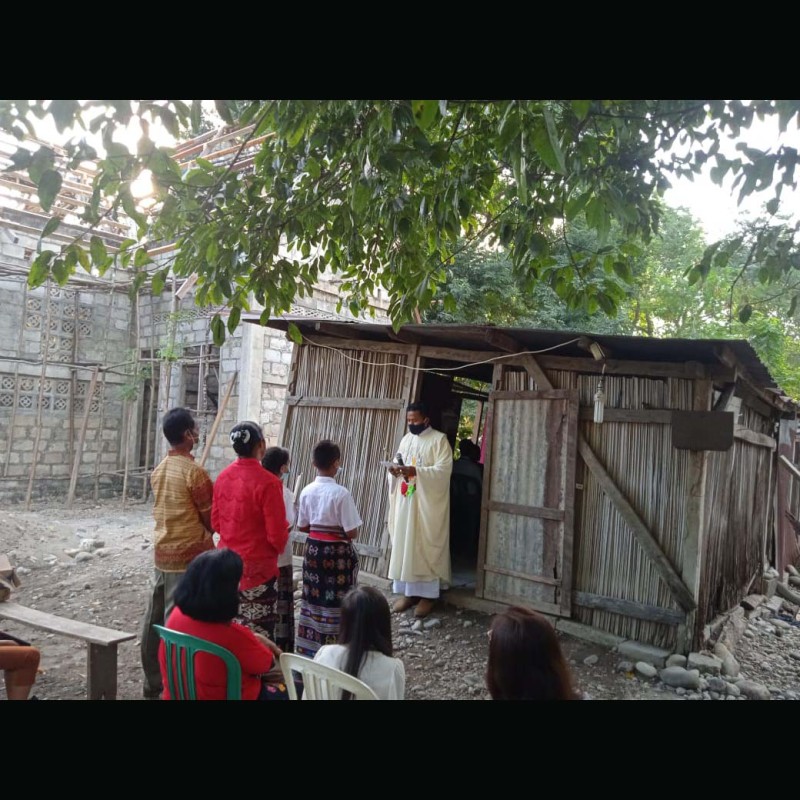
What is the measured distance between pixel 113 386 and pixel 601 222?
1309 cm

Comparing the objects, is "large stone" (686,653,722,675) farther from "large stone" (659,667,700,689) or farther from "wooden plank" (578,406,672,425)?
"wooden plank" (578,406,672,425)

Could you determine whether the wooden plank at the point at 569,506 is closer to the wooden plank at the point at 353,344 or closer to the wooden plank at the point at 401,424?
the wooden plank at the point at 401,424

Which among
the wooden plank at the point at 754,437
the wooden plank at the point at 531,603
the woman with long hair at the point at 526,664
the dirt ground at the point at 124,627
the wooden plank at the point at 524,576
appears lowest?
the dirt ground at the point at 124,627

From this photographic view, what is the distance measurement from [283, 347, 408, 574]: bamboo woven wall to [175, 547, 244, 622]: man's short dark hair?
3923 millimetres

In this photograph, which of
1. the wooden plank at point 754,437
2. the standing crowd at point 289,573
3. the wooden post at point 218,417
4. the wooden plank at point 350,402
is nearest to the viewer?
the standing crowd at point 289,573

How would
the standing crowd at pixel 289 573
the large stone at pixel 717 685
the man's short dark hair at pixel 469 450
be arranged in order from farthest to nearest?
1. the man's short dark hair at pixel 469 450
2. the large stone at pixel 717 685
3. the standing crowd at pixel 289 573

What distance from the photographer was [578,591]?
5.41m

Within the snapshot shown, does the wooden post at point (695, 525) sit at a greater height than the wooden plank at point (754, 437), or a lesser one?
lesser

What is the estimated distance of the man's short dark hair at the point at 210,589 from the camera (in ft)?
8.51

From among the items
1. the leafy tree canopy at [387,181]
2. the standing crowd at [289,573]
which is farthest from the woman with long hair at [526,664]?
the leafy tree canopy at [387,181]

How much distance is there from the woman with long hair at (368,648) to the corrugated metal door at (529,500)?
3.26 metres

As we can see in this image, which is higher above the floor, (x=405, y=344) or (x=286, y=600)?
(x=405, y=344)

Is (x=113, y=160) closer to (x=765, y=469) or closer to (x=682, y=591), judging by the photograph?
(x=682, y=591)

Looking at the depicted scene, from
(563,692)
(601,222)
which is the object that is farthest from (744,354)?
(563,692)
